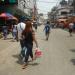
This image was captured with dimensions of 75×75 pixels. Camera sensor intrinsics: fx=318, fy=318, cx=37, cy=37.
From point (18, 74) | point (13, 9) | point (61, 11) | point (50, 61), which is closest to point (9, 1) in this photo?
point (13, 9)

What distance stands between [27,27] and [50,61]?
243 centimetres

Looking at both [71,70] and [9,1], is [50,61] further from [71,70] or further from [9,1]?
[9,1]

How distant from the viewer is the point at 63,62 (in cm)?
1439

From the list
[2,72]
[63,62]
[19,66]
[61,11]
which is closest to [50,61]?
[63,62]

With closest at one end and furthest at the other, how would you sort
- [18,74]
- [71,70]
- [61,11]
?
1. [18,74]
2. [71,70]
3. [61,11]

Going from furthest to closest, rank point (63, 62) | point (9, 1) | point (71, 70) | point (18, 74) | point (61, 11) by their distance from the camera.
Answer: point (61, 11), point (9, 1), point (63, 62), point (71, 70), point (18, 74)

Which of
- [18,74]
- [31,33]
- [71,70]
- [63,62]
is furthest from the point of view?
[63,62]

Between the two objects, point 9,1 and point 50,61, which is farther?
point 9,1

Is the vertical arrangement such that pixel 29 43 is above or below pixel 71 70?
above

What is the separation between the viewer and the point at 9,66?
1326 centimetres

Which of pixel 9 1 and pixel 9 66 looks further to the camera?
pixel 9 1

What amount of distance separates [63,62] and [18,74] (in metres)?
3.60

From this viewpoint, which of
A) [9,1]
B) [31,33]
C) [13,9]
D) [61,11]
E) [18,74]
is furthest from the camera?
[61,11]

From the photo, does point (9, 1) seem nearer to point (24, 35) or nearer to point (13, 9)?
point (13, 9)
